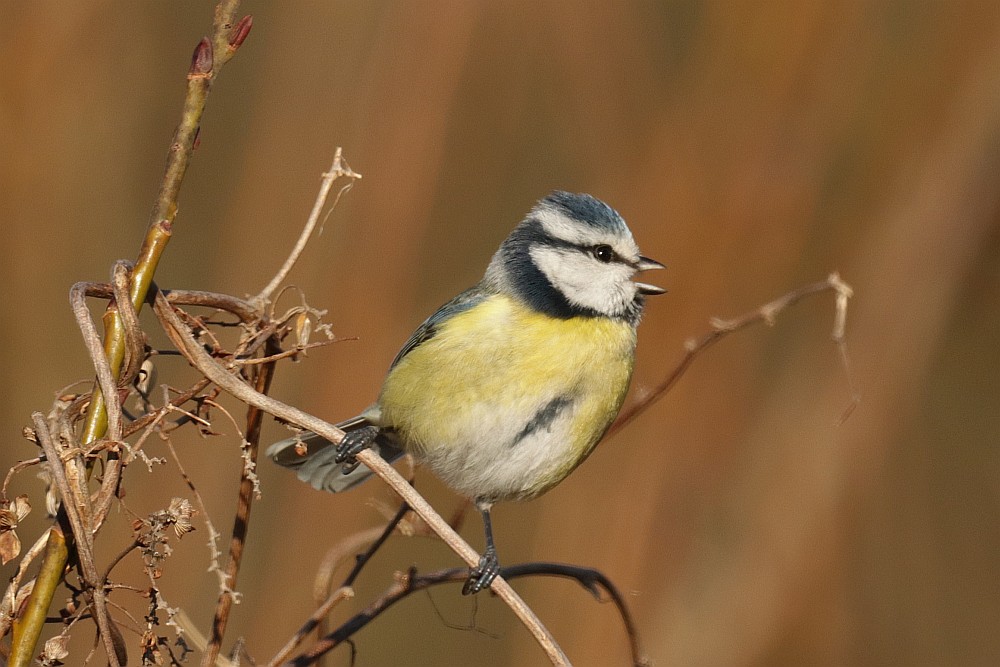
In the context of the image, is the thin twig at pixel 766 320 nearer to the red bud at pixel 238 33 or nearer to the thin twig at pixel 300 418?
the thin twig at pixel 300 418

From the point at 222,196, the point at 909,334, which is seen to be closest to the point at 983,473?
the point at 909,334

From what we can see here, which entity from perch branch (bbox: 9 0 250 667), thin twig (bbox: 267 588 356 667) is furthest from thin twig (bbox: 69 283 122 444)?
thin twig (bbox: 267 588 356 667)

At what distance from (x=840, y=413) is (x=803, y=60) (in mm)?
1492

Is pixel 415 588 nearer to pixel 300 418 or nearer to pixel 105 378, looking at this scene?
pixel 300 418

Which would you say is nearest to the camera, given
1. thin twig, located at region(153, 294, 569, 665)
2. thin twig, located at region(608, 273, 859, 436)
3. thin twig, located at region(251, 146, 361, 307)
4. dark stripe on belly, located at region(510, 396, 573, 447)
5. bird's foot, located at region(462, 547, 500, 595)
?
thin twig, located at region(153, 294, 569, 665)

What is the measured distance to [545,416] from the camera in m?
2.59

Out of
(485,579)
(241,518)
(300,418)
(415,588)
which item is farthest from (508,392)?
(300,418)

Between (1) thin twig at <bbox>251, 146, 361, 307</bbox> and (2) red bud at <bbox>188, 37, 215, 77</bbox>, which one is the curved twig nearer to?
(1) thin twig at <bbox>251, 146, 361, 307</bbox>

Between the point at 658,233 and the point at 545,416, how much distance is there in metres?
1.67

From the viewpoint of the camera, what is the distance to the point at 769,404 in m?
4.11

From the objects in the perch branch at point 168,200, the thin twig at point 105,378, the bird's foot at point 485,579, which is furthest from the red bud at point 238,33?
the bird's foot at point 485,579

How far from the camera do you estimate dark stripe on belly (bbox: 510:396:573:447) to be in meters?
2.58

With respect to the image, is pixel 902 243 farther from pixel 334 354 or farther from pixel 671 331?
pixel 334 354

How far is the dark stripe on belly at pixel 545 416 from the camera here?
2.58 m
